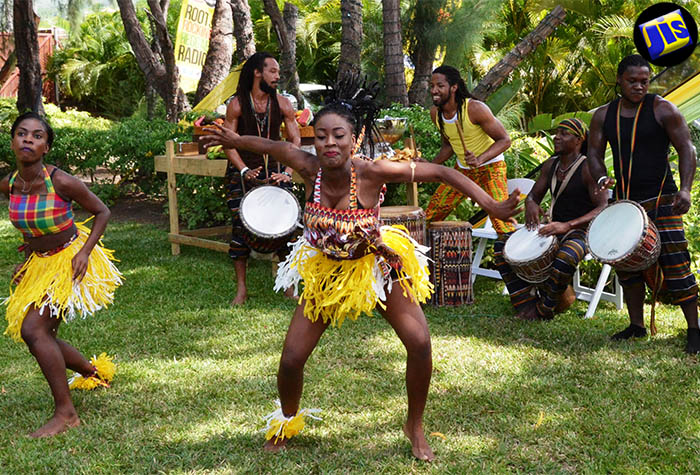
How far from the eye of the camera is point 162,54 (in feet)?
40.4

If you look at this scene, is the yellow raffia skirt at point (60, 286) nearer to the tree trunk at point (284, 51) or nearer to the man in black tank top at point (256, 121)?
the man in black tank top at point (256, 121)

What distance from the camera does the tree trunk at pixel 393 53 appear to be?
369 inches

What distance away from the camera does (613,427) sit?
12.5 ft

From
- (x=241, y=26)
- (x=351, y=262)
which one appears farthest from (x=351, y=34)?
(x=351, y=262)

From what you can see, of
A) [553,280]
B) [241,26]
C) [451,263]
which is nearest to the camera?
[553,280]

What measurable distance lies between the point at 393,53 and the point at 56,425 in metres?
6.75

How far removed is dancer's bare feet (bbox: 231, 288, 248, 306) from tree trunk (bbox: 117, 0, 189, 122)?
6.45m

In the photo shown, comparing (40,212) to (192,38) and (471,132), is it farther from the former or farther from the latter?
(192,38)

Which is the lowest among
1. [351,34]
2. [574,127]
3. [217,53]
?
[574,127]

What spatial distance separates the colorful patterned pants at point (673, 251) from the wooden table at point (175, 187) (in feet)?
13.7

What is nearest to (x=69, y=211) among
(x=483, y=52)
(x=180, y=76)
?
(x=180, y=76)

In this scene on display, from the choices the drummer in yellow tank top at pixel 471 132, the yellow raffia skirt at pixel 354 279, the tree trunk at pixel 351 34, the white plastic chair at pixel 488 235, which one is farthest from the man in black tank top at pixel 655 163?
the tree trunk at pixel 351 34

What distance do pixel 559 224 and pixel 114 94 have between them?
23735 millimetres

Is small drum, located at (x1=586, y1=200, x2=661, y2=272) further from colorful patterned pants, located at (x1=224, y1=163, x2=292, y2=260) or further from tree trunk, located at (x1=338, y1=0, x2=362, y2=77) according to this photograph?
tree trunk, located at (x1=338, y1=0, x2=362, y2=77)
